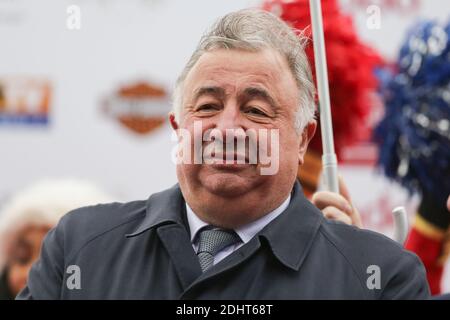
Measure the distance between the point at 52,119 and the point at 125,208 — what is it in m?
2.83

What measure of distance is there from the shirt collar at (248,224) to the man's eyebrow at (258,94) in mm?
202

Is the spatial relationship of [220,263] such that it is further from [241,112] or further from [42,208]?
[42,208]

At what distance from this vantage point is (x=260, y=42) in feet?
5.82

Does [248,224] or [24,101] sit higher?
[24,101]

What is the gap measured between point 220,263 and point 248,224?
0.45ft

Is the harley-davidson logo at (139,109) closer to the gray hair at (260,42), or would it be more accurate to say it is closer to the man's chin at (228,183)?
the gray hair at (260,42)

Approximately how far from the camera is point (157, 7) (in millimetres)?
4582

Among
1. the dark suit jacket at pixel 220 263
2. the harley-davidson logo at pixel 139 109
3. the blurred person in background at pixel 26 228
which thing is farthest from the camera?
the harley-davidson logo at pixel 139 109

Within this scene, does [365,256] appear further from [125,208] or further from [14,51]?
[14,51]

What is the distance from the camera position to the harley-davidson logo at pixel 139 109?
4.52m

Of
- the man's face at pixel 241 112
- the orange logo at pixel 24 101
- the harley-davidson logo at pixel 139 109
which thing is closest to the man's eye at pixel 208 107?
the man's face at pixel 241 112

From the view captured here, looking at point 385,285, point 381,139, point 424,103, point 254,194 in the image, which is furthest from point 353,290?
point 381,139

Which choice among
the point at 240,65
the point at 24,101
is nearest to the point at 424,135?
the point at 240,65

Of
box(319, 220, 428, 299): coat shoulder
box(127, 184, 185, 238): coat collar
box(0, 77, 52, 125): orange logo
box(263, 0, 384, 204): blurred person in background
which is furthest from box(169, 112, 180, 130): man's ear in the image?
box(0, 77, 52, 125): orange logo
